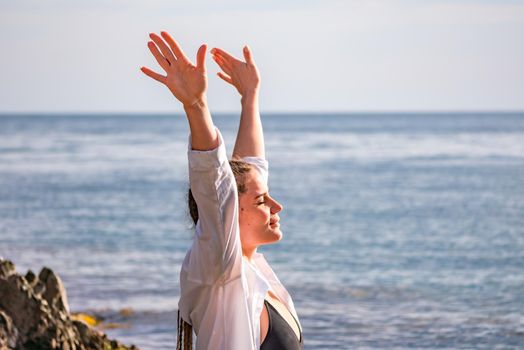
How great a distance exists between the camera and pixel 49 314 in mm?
8422

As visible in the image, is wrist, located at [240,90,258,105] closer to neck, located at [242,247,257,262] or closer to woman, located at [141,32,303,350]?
woman, located at [141,32,303,350]

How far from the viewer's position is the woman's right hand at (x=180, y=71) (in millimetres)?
3633

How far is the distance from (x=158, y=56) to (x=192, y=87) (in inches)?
7.6

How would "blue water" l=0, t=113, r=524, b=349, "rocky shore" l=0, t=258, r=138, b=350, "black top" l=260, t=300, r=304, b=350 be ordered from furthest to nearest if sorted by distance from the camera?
1. "blue water" l=0, t=113, r=524, b=349
2. "rocky shore" l=0, t=258, r=138, b=350
3. "black top" l=260, t=300, r=304, b=350

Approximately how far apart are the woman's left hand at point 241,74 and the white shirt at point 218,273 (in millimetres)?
866

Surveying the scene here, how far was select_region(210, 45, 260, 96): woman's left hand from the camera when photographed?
4.64 metres

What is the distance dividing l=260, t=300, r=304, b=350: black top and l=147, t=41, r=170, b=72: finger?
0.93m

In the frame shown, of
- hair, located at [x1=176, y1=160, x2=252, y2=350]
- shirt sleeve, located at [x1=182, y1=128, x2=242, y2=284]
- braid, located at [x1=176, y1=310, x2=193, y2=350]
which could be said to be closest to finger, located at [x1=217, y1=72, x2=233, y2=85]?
hair, located at [x1=176, y1=160, x2=252, y2=350]

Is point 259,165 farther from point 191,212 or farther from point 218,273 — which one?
point 218,273

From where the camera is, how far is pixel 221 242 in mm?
3742

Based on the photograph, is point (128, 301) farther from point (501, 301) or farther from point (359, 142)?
point (359, 142)

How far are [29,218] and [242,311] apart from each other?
26.5m

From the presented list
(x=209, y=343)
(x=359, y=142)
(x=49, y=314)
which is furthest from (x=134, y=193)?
(x=359, y=142)

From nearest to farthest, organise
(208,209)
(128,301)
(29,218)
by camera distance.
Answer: (208,209) → (128,301) → (29,218)
